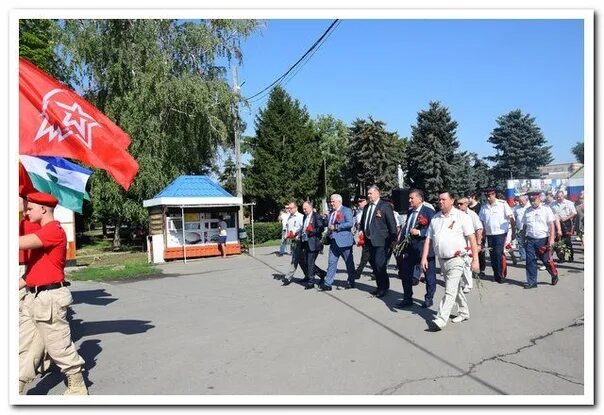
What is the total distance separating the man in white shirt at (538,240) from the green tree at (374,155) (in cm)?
4404

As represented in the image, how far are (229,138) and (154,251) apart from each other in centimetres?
820

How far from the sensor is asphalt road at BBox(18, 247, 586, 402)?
15.5 feet

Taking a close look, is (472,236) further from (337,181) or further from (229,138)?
(337,181)

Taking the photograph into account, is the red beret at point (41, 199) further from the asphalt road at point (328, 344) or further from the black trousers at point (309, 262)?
the black trousers at point (309, 262)

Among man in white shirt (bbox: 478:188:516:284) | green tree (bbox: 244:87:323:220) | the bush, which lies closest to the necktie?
man in white shirt (bbox: 478:188:516:284)

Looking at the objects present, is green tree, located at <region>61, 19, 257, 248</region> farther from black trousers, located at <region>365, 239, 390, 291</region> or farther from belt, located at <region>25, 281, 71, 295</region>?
belt, located at <region>25, 281, 71, 295</region>

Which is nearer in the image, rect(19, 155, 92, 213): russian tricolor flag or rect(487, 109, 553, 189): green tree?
rect(19, 155, 92, 213): russian tricolor flag

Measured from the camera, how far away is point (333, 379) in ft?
15.8

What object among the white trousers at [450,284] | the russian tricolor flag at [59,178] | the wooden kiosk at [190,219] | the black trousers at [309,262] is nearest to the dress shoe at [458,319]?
the white trousers at [450,284]

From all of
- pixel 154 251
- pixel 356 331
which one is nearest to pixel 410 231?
pixel 356 331

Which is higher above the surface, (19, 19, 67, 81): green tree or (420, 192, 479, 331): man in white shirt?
(19, 19, 67, 81): green tree

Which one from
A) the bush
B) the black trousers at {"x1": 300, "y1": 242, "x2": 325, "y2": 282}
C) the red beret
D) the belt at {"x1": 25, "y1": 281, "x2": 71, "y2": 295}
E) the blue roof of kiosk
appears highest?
the blue roof of kiosk

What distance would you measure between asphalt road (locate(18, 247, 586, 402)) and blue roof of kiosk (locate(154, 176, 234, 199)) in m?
8.60

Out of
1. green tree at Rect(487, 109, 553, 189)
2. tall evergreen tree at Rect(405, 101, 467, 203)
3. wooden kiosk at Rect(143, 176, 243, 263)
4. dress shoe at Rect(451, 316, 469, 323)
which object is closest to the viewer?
dress shoe at Rect(451, 316, 469, 323)
